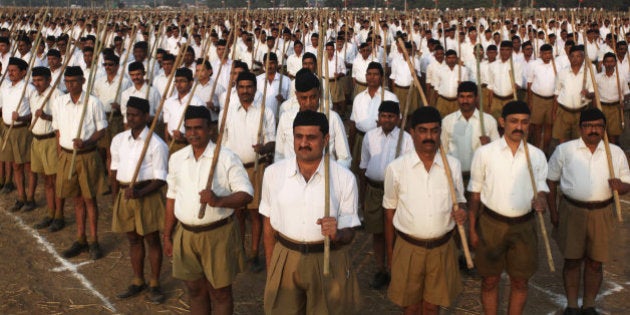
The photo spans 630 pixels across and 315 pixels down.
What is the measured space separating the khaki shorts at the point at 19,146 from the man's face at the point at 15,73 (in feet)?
2.28

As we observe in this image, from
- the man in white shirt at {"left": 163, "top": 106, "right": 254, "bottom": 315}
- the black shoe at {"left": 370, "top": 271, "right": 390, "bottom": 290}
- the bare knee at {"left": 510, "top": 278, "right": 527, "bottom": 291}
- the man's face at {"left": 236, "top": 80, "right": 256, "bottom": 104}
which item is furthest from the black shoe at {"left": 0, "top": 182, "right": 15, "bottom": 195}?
the bare knee at {"left": 510, "top": 278, "right": 527, "bottom": 291}

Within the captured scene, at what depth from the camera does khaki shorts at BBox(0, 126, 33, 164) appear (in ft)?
26.5

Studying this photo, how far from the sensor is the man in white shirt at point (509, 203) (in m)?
4.61

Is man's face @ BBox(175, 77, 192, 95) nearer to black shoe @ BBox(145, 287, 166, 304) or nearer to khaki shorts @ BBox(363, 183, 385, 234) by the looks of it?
black shoe @ BBox(145, 287, 166, 304)

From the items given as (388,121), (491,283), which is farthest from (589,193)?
(388,121)

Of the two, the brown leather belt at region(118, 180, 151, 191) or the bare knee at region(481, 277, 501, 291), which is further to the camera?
the brown leather belt at region(118, 180, 151, 191)

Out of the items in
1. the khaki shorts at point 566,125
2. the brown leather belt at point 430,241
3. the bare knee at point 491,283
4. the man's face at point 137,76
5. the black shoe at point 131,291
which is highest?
the man's face at point 137,76

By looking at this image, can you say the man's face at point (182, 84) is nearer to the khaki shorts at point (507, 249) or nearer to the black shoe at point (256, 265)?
the black shoe at point (256, 265)

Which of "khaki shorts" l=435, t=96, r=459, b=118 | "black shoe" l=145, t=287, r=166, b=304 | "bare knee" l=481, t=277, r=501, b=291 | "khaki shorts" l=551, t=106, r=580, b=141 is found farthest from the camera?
"khaki shorts" l=435, t=96, r=459, b=118

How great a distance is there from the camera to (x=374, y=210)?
5.88 metres

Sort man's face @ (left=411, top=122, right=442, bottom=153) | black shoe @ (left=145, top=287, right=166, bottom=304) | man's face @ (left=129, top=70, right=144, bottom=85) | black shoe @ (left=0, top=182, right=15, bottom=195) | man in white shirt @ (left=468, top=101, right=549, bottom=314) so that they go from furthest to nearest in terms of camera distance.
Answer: black shoe @ (left=0, top=182, right=15, bottom=195)
man's face @ (left=129, top=70, right=144, bottom=85)
black shoe @ (left=145, top=287, right=166, bottom=304)
man in white shirt @ (left=468, top=101, right=549, bottom=314)
man's face @ (left=411, top=122, right=442, bottom=153)

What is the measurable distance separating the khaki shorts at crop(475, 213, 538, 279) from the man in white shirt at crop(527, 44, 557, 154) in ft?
19.7

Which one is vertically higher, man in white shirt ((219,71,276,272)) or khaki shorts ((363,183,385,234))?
man in white shirt ((219,71,276,272))

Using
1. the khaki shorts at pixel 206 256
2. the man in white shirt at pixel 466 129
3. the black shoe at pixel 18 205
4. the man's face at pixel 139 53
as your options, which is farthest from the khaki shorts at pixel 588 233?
the man's face at pixel 139 53
